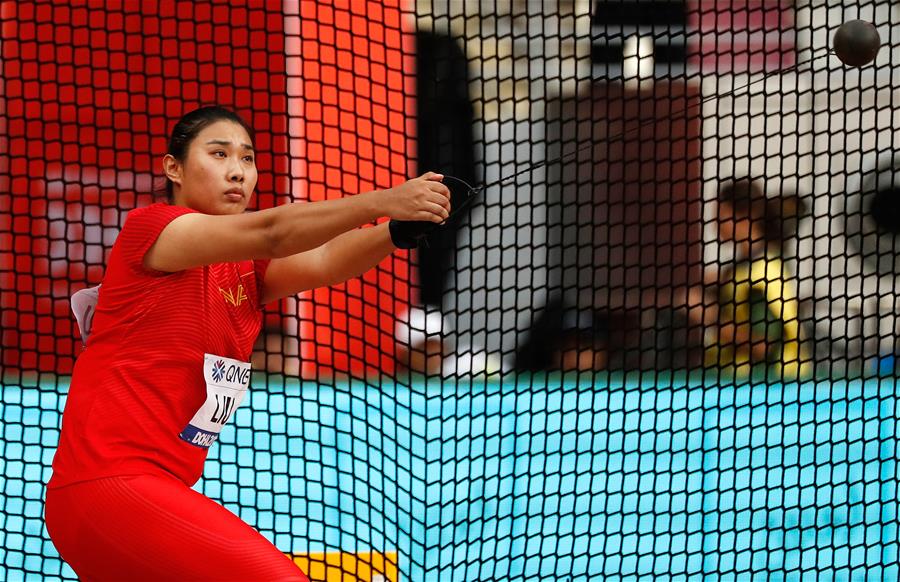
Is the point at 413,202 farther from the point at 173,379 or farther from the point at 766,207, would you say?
the point at 766,207

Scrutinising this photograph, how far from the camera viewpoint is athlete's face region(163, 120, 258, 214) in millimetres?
2324

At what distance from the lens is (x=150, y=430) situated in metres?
2.10

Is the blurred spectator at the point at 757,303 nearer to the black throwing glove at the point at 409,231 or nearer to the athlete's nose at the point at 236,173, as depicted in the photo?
the black throwing glove at the point at 409,231

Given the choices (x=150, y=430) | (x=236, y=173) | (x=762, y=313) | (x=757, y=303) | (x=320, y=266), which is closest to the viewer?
(x=150, y=430)

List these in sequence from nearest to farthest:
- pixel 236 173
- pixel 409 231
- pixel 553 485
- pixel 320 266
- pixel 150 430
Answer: pixel 150 430, pixel 409 231, pixel 236 173, pixel 320 266, pixel 553 485

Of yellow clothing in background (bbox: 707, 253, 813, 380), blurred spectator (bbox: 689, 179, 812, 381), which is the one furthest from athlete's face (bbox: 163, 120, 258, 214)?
yellow clothing in background (bbox: 707, 253, 813, 380)

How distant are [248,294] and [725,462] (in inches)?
90.7

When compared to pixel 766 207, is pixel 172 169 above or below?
below

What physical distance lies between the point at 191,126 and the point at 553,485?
212 centimetres

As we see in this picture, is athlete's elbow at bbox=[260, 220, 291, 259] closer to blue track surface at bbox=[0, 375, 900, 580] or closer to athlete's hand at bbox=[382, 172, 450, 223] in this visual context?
athlete's hand at bbox=[382, 172, 450, 223]

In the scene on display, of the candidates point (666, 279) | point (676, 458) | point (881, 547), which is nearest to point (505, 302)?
point (666, 279)

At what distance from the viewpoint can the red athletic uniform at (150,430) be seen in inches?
78.8

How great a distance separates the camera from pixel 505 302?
7.48 m

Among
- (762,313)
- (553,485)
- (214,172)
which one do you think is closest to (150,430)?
(214,172)
